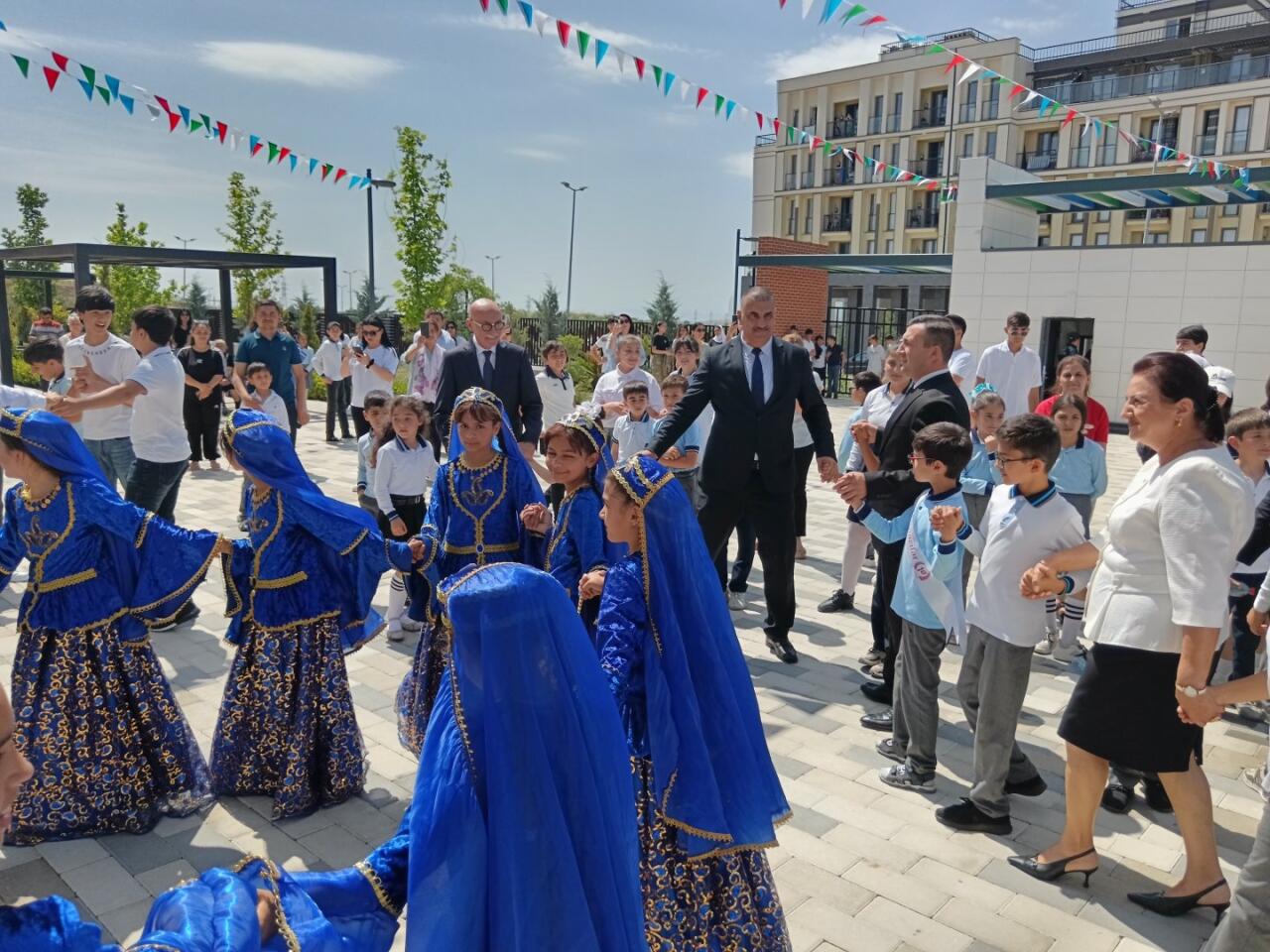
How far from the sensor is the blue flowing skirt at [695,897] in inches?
98.1

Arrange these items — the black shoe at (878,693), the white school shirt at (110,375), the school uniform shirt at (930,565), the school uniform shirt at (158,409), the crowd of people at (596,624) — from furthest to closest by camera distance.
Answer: the white school shirt at (110,375) → the school uniform shirt at (158,409) → the black shoe at (878,693) → the school uniform shirt at (930,565) → the crowd of people at (596,624)

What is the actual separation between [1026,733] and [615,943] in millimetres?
3933

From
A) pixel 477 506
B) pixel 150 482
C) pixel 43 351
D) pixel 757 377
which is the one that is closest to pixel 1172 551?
pixel 477 506

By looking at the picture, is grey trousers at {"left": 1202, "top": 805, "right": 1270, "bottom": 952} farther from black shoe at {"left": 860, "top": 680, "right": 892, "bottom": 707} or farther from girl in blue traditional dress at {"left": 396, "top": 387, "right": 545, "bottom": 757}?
girl in blue traditional dress at {"left": 396, "top": 387, "right": 545, "bottom": 757}

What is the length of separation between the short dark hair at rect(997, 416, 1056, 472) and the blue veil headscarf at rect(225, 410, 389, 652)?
2661 mm

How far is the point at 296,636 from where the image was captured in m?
4.03

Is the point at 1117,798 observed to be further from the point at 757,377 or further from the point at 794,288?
the point at 794,288

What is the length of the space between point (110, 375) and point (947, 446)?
5.97 m

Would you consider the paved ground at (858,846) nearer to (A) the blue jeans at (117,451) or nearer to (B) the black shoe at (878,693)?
(B) the black shoe at (878,693)

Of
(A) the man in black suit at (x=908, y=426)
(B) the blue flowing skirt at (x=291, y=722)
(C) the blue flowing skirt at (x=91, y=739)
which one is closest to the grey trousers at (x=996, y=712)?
(A) the man in black suit at (x=908, y=426)

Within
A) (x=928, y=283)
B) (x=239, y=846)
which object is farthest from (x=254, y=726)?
(x=928, y=283)

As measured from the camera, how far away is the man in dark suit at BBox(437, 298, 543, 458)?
716 centimetres

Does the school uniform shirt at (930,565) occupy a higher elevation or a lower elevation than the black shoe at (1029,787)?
higher

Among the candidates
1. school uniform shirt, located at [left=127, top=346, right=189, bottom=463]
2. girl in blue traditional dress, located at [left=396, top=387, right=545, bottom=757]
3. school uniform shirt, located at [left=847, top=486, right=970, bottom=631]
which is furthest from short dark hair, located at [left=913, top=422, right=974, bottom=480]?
school uniform shirt, located at [left=127, top=346, right=189, bottom=463]
